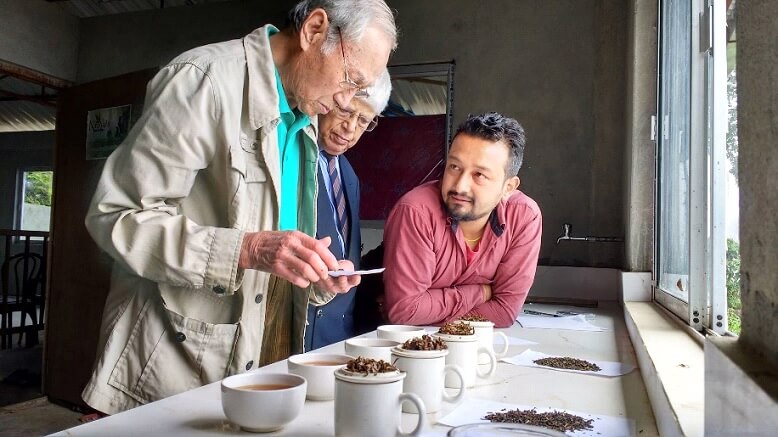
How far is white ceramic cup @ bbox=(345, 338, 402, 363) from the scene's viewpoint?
1.18m

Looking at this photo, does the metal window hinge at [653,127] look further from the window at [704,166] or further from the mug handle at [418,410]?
the mug handle at [418,410]

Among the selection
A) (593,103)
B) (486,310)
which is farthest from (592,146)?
(486,310)

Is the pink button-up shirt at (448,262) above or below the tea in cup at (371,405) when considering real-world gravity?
above

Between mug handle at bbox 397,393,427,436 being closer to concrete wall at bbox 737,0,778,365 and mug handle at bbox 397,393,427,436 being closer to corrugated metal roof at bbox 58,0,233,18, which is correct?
concrete wall at bbox 737,0,778,365

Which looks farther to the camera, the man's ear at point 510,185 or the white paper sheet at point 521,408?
the man's ear at point 510,185

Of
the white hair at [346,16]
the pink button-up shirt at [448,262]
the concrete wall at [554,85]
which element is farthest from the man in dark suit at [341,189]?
the concrete wall at [554,85]

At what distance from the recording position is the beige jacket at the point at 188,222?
4.22 ft

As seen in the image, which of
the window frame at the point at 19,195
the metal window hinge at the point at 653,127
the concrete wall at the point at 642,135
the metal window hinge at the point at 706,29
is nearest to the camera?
the metal window hinge at the point at 706,29

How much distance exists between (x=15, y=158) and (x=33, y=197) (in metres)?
0.80

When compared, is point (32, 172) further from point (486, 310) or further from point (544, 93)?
point (486, 310)

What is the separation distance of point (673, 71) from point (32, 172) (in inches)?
480

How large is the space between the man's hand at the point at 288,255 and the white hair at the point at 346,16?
58 centimetres

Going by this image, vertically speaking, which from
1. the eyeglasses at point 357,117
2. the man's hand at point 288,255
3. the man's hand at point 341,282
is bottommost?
the man's hand at point 341,282

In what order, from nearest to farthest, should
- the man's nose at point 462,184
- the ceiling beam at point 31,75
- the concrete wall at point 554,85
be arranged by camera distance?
the man's nose at point 462,184 < the concrete wall at point 554,85 < the ceiling beam at point 31,75
